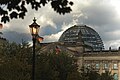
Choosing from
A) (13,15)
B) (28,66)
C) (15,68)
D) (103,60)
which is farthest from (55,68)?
(103,60)

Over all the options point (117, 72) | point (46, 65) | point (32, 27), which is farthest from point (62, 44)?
point (32, 27)

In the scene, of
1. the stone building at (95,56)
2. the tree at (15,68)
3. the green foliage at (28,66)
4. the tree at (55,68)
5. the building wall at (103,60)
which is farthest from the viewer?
the stone building at (95,56)

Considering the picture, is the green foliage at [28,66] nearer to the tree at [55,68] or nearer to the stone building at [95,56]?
the tree at [55,68]

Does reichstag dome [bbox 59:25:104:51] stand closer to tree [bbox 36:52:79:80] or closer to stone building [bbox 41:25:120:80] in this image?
stone building [bbox 41:25:120:80]

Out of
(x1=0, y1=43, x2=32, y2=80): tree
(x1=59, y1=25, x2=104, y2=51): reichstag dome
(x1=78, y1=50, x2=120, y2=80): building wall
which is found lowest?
(x1=0, y1=43, x2=32, y2=80): tree

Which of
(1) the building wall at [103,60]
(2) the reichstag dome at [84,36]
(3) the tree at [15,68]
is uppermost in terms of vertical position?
(2) the reichstag dome at [84,36]

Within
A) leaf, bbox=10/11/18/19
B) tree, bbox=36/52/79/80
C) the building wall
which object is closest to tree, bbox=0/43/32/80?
tree, bbox=36/52/79/80

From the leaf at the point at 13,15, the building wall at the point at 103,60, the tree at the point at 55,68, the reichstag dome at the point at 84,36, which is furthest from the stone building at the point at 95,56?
the leaf at the point at 13,15

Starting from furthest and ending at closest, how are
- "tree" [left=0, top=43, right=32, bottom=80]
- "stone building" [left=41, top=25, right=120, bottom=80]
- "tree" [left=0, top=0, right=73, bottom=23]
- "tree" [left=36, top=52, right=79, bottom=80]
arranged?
1. "stone building" [left=41, top=25, right=120, bottom=80]
2. "tree" [left=36, top=52, right=79, bottom=80]
3. "tree" [left=0, top=43, right=32, bottom=80]
4. "tree" [left=0, top=0, right=73, bottom=23]

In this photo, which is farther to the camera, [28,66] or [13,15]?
[28,66]

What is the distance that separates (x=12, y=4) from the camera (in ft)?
30.8

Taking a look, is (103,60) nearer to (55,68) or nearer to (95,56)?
(95,56)

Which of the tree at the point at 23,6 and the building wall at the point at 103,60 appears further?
the building wall at the point at 103,60

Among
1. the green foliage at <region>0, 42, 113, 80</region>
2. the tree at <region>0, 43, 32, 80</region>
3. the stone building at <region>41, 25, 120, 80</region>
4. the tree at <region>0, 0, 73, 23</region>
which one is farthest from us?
the stone building at <region>41, 25, 120, 80</region>
